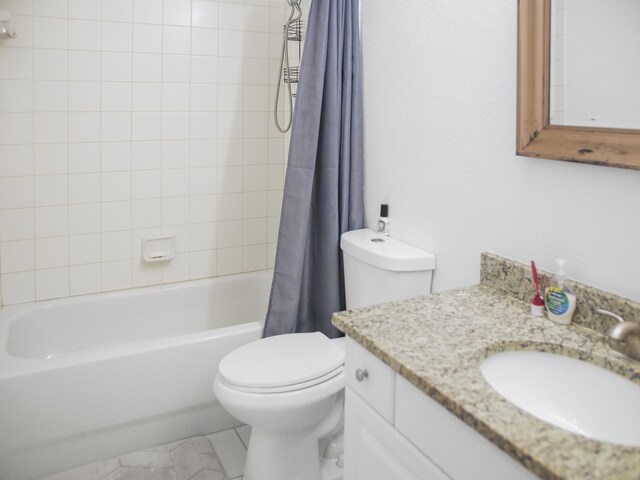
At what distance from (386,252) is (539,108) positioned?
674mm

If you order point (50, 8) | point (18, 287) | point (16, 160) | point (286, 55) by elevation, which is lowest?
point (18, 287)

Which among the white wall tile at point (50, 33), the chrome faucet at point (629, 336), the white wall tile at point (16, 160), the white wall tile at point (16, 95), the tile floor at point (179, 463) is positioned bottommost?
the tile floor at point (179, 463)

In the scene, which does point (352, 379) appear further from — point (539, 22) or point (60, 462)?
point (60, 462)

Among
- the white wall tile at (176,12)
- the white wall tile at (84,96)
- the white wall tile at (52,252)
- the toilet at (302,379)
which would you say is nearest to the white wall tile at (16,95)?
the white wall tile at (84,96)

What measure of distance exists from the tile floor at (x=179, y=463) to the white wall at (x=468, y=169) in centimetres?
105

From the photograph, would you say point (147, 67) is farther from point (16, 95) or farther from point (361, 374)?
point (361, 374)

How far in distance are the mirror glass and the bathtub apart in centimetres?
142

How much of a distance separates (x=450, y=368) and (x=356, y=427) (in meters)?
0.34

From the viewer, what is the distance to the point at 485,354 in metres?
1.06

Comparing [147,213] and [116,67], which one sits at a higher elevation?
[116,67]

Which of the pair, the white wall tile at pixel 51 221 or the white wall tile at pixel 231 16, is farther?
the white wall tile at pixel 231 16

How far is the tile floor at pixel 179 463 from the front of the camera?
1.95 meters

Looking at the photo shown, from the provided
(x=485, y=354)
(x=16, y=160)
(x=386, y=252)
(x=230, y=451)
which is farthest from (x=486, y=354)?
(x=16, y=160)

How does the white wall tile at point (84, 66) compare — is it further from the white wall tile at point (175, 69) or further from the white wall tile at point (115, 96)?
the white wall tile at point (175, 69)
